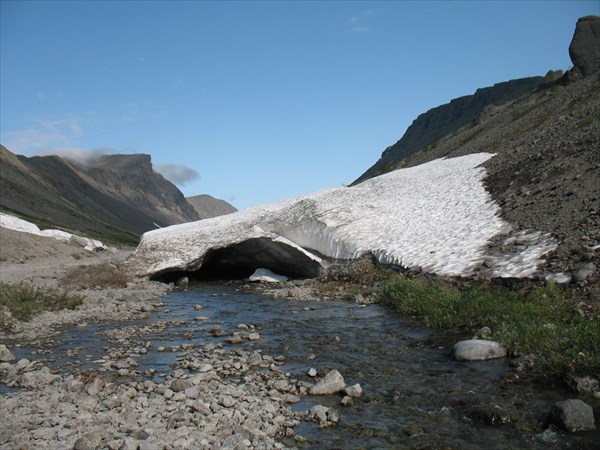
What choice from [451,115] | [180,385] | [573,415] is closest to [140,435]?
[180,385]

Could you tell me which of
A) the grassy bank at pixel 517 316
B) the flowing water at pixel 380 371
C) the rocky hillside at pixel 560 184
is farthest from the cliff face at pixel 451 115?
the flowing water at pixel 380 371

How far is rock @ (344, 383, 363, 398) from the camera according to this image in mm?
8164

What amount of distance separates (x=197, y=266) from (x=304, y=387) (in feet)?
57.5

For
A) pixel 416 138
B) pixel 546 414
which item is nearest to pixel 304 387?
pixel 546 414

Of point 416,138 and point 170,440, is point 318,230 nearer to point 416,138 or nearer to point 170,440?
point 170,440

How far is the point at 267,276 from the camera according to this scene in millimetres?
25469

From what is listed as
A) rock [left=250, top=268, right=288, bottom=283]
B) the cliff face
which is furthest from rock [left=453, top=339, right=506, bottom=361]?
the cliff face

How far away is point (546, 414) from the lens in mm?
7176

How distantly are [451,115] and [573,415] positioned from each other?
12741 centimetres

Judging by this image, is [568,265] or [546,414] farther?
[568,265]

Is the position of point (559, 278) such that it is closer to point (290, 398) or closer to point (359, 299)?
point (359, 299)

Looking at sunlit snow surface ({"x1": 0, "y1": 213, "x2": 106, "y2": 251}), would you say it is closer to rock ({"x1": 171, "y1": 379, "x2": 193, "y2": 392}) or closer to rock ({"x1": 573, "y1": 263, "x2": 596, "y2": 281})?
rock ({"x1": 171, "y1": 379, "x2": 193, "y2": 392})

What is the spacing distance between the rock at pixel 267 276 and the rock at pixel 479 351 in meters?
15.4

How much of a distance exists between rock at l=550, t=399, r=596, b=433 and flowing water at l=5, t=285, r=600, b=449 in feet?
0.52
